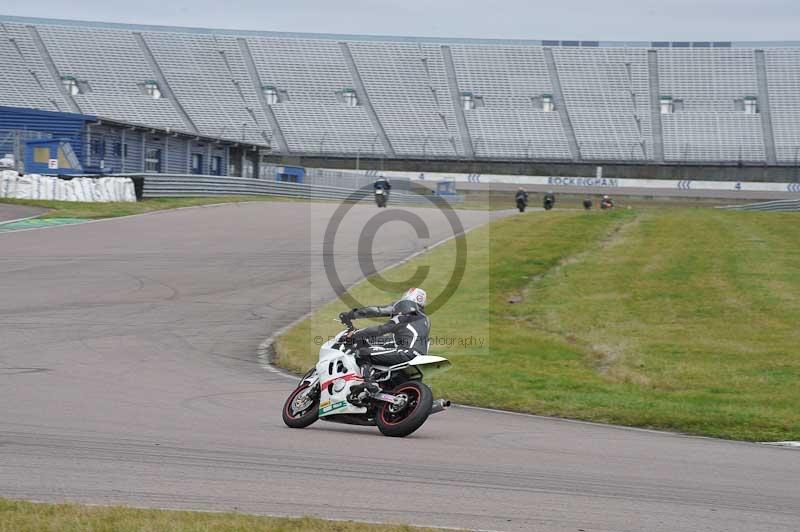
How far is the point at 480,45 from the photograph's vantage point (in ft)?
263

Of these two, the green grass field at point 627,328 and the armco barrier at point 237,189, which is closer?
the green grass field at point 627,328

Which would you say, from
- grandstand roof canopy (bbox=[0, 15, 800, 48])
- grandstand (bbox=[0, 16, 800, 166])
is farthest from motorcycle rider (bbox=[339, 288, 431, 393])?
grandstand roof canopy (bbox=[0, 15, 800, 48])

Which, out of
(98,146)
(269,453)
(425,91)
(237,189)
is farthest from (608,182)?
(269,453)

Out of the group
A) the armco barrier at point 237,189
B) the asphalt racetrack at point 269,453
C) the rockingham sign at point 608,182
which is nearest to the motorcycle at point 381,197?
the armco barrier at point 237,189

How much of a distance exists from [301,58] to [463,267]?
5512 cm

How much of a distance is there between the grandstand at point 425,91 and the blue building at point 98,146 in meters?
13.2

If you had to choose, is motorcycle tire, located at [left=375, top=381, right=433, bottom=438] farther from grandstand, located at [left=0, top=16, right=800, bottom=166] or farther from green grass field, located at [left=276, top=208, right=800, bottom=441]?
grandstand, located at [left=0, top=16, right=800, bottom=166]

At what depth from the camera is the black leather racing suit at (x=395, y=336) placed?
9.73 metres

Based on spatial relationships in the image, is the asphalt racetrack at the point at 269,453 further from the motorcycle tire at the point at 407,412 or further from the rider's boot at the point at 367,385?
the rider's boot at the point at 367,385

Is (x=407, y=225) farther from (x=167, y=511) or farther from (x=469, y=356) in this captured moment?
(x=167, y=511)

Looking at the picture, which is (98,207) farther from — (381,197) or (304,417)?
(304,417)

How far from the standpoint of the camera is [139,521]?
5.74 meters

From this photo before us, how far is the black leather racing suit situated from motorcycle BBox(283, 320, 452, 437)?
8cm

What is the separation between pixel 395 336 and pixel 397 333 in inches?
2.1
